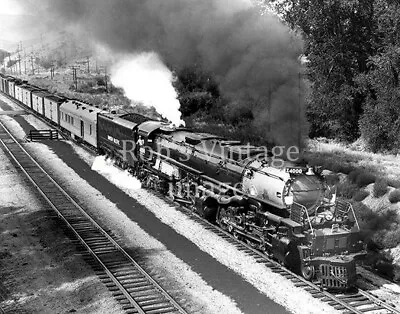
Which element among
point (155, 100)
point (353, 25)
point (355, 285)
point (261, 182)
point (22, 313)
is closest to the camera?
point (22, 313)

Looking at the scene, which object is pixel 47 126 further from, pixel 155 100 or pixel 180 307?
pixel 180 307

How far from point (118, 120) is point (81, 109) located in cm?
705

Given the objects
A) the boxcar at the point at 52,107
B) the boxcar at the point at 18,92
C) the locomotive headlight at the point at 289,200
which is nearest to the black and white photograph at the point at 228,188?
the locomotive headlight at the point at 289,200

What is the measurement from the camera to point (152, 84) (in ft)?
67.9

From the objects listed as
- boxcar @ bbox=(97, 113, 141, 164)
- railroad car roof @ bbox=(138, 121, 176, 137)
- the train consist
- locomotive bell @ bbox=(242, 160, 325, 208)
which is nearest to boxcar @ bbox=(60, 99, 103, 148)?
boxcar @ bbox=(97, 113, 141, 164)

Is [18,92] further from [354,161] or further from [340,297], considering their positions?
[340,297]

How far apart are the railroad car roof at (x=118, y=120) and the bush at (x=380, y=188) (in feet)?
32.0

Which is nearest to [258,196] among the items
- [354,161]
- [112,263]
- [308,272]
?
[308,272]

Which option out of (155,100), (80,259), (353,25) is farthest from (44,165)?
(353,25)

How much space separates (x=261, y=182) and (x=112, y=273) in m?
4.39

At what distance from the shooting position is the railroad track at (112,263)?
9.75 metres

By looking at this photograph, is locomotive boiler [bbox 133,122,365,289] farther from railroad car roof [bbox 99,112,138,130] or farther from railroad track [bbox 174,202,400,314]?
railroad car roof [bbox 99,112,138,130]

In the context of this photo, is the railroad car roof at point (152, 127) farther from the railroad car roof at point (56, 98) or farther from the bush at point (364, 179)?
the railroad car roof at point (56, 98)

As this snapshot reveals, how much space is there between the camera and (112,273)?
11.2m
